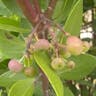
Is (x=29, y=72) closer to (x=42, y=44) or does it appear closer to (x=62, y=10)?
(x=42, y=44)

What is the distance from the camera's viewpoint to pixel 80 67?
1.15m

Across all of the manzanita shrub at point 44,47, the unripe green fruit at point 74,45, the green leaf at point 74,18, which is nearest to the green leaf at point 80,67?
the manzanita shrub at point 44,47

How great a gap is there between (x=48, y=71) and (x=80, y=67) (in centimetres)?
27

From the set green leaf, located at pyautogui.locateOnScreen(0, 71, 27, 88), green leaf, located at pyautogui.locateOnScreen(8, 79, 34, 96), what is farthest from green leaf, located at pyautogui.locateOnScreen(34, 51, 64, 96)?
green leaf, located at pyautogui.locateOnScreen(0, 71, 27, 88)

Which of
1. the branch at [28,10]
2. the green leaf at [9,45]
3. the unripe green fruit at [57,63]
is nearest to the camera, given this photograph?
the unripe green fruit at [57,63]

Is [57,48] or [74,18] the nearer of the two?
[57,48]

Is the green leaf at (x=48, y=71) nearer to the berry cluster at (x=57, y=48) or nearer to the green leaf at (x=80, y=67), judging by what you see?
the berry cluster at (x=57, y=48)

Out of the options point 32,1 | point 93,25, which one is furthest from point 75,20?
point 93,25

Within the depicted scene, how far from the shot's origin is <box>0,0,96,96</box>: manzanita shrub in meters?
0.88

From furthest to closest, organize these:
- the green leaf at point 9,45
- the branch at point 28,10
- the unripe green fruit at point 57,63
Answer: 1. the green leaf at point 9,45
2. the branch at point 28,10
3. the unripe green fruit at point 57,63

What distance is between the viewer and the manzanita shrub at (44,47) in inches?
34.7

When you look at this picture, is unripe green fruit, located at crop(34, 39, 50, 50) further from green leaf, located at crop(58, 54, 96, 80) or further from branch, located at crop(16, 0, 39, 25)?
green leaf, located at crop(58, 54, 96, 80)

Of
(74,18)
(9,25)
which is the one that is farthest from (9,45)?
(74,18)

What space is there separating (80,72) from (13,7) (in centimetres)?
27
